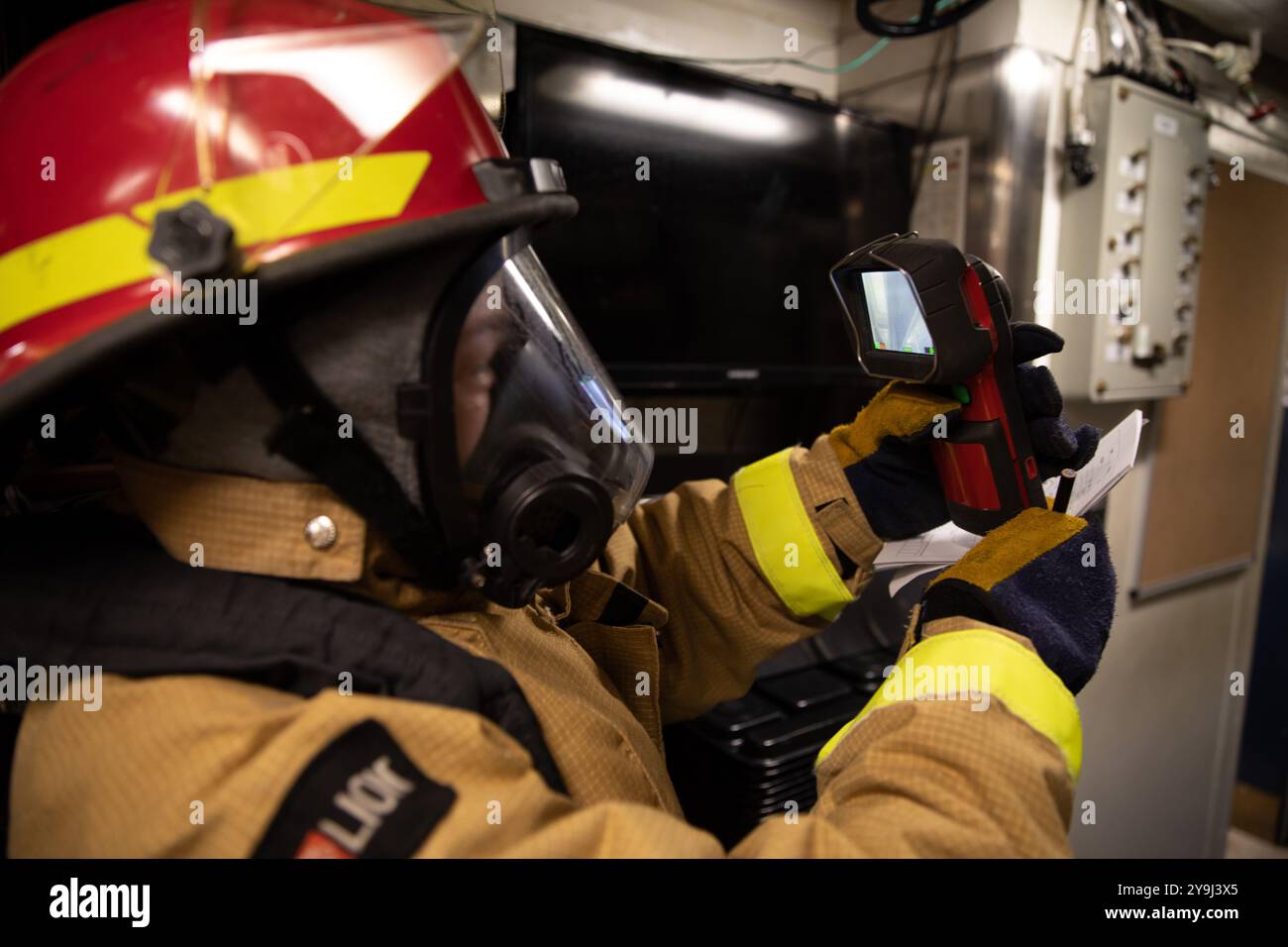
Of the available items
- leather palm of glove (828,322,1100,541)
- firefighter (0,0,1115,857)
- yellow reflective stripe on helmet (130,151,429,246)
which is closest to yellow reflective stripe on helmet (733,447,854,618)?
leather palm of glove (828,322,1100,541)

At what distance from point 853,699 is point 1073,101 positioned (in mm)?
1498

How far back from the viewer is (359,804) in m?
0.56

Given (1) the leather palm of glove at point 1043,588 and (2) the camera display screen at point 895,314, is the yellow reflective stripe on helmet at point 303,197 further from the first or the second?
(1) the leather palm of glove at point 1043,588

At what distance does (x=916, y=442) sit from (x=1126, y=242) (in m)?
1.45

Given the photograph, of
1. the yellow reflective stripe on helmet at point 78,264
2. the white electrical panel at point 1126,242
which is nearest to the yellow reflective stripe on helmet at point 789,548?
the yellow reflective stripe on helmet at point 78,264

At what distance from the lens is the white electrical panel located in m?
1.95

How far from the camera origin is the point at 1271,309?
8.50 feet

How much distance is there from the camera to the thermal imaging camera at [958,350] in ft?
2.86

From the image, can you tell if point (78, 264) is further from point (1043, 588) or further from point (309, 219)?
point (1043, 588)

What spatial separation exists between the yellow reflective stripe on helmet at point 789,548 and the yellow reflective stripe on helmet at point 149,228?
598 millimetres

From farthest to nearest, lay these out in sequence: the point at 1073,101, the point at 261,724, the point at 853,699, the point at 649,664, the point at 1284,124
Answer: the point at 1284,124, the point at 1073,101, the point at 853,699, the point at 649,664, the point at 261,724

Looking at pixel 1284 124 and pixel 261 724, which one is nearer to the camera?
pixel 261 724
